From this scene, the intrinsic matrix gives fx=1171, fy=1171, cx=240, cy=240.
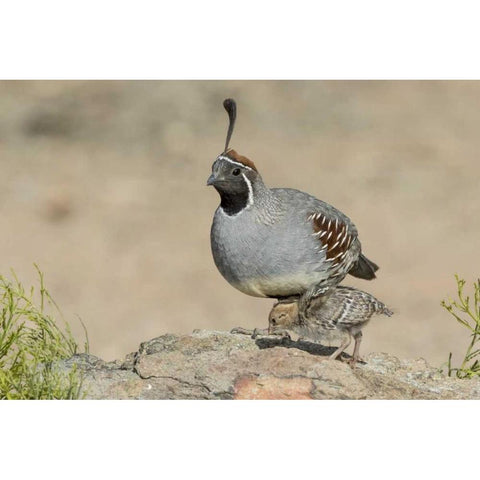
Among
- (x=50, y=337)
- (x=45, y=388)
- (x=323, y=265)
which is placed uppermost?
(x=323, y=265)

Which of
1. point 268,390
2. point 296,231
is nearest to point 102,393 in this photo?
point 268,390

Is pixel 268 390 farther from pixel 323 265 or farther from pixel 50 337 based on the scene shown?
pixel 50 337

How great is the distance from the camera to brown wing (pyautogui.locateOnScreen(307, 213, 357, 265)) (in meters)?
6.21

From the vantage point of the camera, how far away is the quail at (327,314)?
6039 millimetres

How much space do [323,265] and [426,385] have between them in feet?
2.72

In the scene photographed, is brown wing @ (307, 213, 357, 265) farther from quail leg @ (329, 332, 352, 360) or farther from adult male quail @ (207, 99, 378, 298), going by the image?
quail leg @ (329, 332, 352, 360)

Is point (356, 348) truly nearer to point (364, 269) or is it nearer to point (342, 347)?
point (342, 347)

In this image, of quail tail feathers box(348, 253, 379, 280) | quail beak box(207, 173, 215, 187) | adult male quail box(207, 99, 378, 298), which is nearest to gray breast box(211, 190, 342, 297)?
adult male quail box(207, 99, 378, 298)

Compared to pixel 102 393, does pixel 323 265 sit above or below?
above

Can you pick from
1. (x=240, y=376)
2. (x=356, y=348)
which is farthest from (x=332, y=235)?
(x=240, y=376)

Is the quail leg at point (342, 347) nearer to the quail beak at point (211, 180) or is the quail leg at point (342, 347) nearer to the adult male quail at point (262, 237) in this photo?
the adult male quail at point (262, 237)

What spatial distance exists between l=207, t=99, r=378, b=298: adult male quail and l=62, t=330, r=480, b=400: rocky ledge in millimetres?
370

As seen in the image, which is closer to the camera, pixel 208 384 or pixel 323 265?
pixel 208 384

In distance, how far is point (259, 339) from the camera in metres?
6.37
